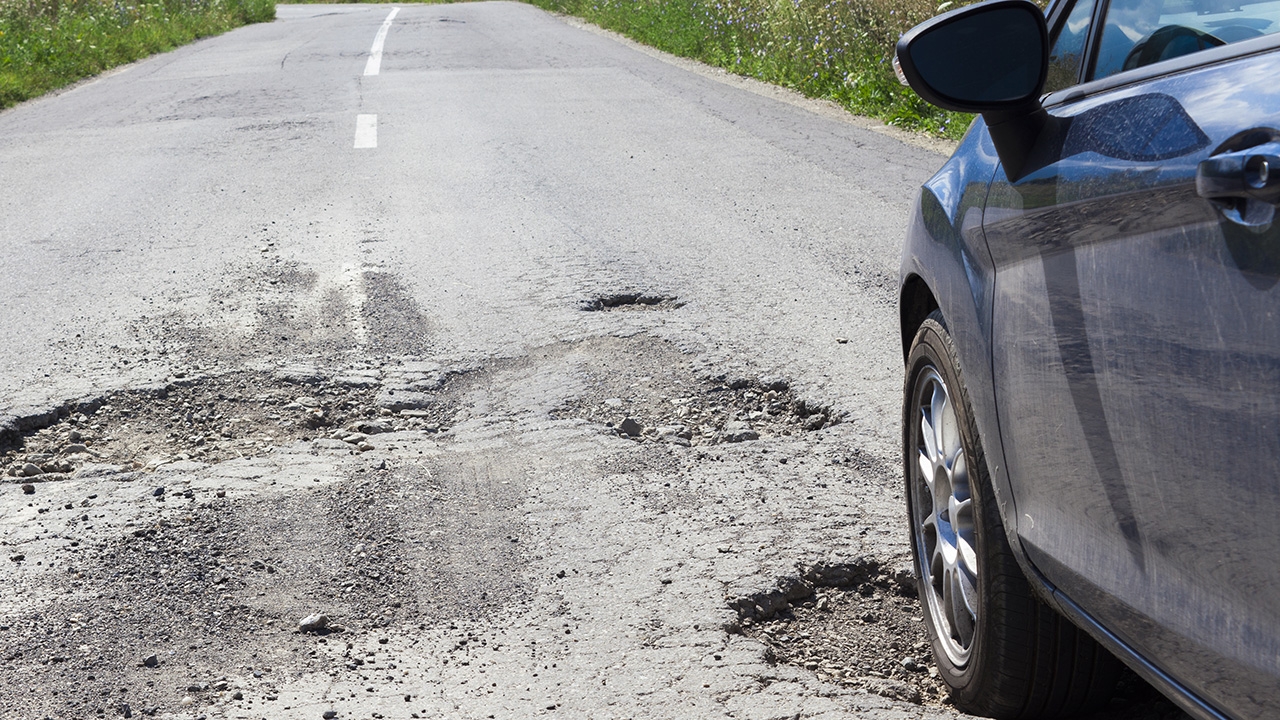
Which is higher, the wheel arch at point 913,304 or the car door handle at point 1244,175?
the car door handle at point 1244,175

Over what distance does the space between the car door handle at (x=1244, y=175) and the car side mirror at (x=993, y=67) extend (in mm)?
614

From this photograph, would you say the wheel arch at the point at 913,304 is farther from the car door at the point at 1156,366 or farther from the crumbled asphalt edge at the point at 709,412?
the crumbled asphalt edge at the point at 709,412

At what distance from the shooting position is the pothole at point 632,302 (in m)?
5.23

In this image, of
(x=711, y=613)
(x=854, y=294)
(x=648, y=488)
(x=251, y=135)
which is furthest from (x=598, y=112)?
(x=711, y=613)

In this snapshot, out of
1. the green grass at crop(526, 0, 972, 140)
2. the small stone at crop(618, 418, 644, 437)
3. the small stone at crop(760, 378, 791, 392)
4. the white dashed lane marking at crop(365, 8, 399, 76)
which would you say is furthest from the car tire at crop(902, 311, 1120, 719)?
the white dashed lane marking at crop(365, 8, 399, 76)

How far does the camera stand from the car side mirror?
196 centimetres

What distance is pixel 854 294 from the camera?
17.9ft

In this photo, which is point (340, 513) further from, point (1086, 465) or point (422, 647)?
point (1086, 465)

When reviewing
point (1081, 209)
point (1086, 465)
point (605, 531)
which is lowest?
point (605, 531)

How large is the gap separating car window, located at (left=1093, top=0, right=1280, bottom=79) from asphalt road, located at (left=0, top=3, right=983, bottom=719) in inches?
51.8

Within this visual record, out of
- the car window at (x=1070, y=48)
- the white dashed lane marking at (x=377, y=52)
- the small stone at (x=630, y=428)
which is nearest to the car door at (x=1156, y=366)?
the car window at (x=1070, y=48)

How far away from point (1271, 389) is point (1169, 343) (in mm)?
209

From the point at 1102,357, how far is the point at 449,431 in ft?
8.77

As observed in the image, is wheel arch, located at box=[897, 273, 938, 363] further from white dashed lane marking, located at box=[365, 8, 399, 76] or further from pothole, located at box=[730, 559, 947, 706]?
white dashed lane marking, located at box=[365, 8, 399, 76]
